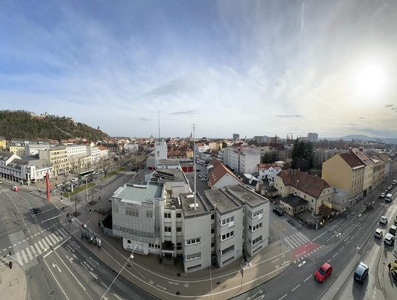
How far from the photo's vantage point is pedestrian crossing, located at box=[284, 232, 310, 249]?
2358 cm

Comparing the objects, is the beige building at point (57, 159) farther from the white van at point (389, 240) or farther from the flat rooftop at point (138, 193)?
the white van at point (389, 240)

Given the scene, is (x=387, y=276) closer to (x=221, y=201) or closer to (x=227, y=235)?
(x=227, y=235)

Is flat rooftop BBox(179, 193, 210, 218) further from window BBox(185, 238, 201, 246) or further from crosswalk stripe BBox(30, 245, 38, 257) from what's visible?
crosswalk stripe BBox(30, 245, 38, 257)

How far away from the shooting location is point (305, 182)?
35.1 m

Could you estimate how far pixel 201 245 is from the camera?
19328 millimetres

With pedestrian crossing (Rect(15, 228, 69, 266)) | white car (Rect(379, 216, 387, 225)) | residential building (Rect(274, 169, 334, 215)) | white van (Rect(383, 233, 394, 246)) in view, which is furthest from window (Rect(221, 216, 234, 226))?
white car (Rect(379, 216, 387, 225))

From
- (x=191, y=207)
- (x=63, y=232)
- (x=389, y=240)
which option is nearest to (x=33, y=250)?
(x=63, y=232)

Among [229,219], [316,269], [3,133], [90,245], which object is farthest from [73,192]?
[3,133]

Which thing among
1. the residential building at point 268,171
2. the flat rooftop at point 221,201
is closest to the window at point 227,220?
the flat rooftop at point 221,201

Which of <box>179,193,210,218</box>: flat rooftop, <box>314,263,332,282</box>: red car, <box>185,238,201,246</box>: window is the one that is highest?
<box>179,193,210,218</box>: flat rooftop

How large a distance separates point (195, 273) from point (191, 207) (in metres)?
6.54

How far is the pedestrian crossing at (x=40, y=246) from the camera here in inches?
840

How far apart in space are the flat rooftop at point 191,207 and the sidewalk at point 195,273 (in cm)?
617

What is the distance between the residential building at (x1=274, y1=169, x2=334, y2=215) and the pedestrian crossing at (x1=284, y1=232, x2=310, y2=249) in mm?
6465
